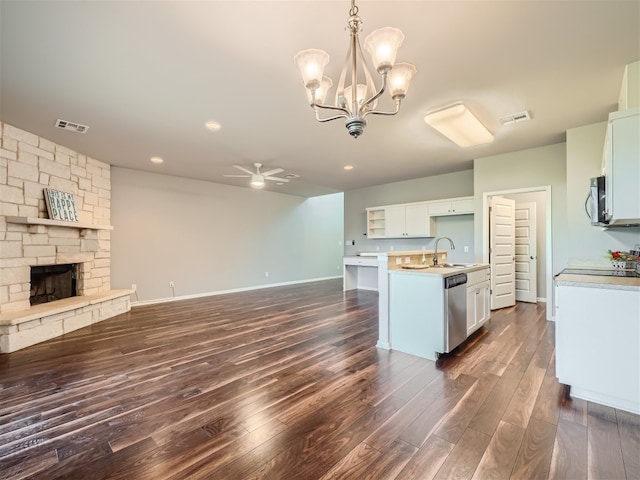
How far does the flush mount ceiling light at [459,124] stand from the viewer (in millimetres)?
3223

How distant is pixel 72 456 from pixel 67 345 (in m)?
2.46

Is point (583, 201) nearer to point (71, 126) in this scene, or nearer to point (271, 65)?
point (271, 65)

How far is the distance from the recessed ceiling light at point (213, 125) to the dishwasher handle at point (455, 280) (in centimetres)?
328

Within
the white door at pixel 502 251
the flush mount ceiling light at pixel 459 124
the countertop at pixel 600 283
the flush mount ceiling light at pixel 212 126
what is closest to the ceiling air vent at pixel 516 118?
the flush mount ceiling light at pixel 459 124

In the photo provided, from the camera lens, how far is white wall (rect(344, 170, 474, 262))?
6191 mm

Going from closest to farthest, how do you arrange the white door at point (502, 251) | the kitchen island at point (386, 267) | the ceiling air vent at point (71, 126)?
1. the kitchen island at point (386, 267)
2. the ceiling air vent at point (71, 126)
3. the white door at point (502, 251)

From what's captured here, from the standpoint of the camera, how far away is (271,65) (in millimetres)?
2459

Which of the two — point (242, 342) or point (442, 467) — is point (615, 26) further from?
point (242, 342)

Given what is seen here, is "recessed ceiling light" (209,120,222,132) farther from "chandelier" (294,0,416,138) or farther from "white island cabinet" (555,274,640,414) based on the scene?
"white island cabinet" (555,274,640,414)

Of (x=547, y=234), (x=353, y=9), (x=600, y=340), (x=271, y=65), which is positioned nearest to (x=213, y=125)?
(x=271, y=65)

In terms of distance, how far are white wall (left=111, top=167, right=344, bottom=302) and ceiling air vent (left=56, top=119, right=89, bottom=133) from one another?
195cm

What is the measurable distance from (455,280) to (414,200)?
13.5 ft

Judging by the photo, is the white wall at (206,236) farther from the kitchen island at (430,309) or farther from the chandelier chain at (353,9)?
the chandelier chain at (353,9)

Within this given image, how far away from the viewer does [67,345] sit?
11.5 ft
